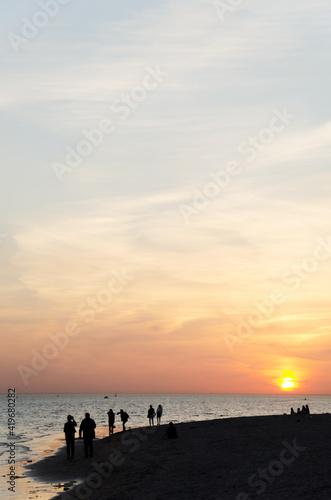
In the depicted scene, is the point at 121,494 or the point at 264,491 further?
the point at 121,494

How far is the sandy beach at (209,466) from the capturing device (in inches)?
816

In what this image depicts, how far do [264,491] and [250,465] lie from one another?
506cm

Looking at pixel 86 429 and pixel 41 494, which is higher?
pixel 86 429

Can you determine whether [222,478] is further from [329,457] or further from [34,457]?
[34,457]

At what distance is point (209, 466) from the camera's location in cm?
2598

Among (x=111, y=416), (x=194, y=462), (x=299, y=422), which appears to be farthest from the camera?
(x=111, y=416)

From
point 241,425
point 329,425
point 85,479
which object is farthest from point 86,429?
point 329,425

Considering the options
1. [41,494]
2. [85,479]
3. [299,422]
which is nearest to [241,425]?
[299,422]

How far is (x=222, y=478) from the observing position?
23.0m

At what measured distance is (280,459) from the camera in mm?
25109

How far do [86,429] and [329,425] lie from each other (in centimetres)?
1617

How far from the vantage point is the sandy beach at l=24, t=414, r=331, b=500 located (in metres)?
20.7

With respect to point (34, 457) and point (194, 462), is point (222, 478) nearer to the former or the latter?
point (194, 462)

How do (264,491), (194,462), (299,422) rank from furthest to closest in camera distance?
(299,422)
(194,462)
(264,491)
